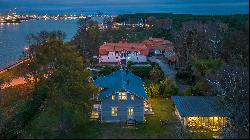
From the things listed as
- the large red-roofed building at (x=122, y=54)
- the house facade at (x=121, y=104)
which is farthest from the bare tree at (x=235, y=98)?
the large red-roofed building at (x=122, y=54)

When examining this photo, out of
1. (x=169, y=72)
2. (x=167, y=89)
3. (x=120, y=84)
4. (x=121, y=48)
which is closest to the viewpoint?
(x=120, y=84)

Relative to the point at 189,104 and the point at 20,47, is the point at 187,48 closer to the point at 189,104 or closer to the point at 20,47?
the point at 189,104

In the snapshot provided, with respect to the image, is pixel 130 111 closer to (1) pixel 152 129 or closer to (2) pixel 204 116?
(1) pixel 152 129

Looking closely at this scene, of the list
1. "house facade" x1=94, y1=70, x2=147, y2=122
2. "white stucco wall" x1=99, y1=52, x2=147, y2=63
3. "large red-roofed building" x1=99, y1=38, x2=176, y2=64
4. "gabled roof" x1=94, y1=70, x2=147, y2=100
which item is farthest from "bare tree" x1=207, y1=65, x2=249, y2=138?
"white stucco wall" x1=99, y1=52, x2=147, y2=63

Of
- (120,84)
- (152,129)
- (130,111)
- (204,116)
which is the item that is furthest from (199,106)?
(120,84)

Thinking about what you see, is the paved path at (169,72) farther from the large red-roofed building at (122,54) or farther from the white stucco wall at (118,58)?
the white stucco wall at (118,58)

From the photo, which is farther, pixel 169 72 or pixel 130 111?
pixel 169 72
